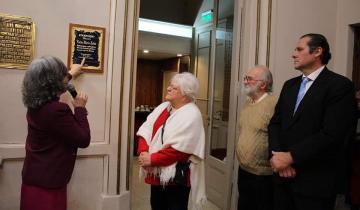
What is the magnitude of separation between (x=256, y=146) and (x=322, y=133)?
0.55 meters

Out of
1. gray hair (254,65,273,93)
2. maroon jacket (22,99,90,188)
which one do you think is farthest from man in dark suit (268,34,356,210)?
maroon jacket (22,99,90,188)

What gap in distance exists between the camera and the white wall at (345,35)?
3.23 metres

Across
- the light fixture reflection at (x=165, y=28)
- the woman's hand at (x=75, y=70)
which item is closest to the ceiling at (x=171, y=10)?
the light fixture reflection at (x=165, y=28)

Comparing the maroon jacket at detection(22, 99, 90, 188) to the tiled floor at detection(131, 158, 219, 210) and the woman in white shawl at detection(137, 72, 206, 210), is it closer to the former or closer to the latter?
the woman in white shawl at detection(137, 72, 206, 210)

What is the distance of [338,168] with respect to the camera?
181 centimetres

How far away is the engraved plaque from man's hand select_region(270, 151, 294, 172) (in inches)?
70.0

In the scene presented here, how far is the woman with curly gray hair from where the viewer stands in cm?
170

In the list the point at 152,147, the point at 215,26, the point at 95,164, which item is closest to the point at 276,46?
the point at 215,26

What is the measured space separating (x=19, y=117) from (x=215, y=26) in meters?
2.15

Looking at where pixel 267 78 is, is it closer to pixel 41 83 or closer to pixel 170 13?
pixel 41 83

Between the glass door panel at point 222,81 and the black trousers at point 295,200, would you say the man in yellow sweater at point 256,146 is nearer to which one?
the black trousers at point 295,200

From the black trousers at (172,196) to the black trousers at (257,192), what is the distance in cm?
45

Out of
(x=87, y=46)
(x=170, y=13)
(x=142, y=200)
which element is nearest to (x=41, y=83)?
(x=87, y=46)

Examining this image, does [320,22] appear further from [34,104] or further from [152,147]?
[34,104]
